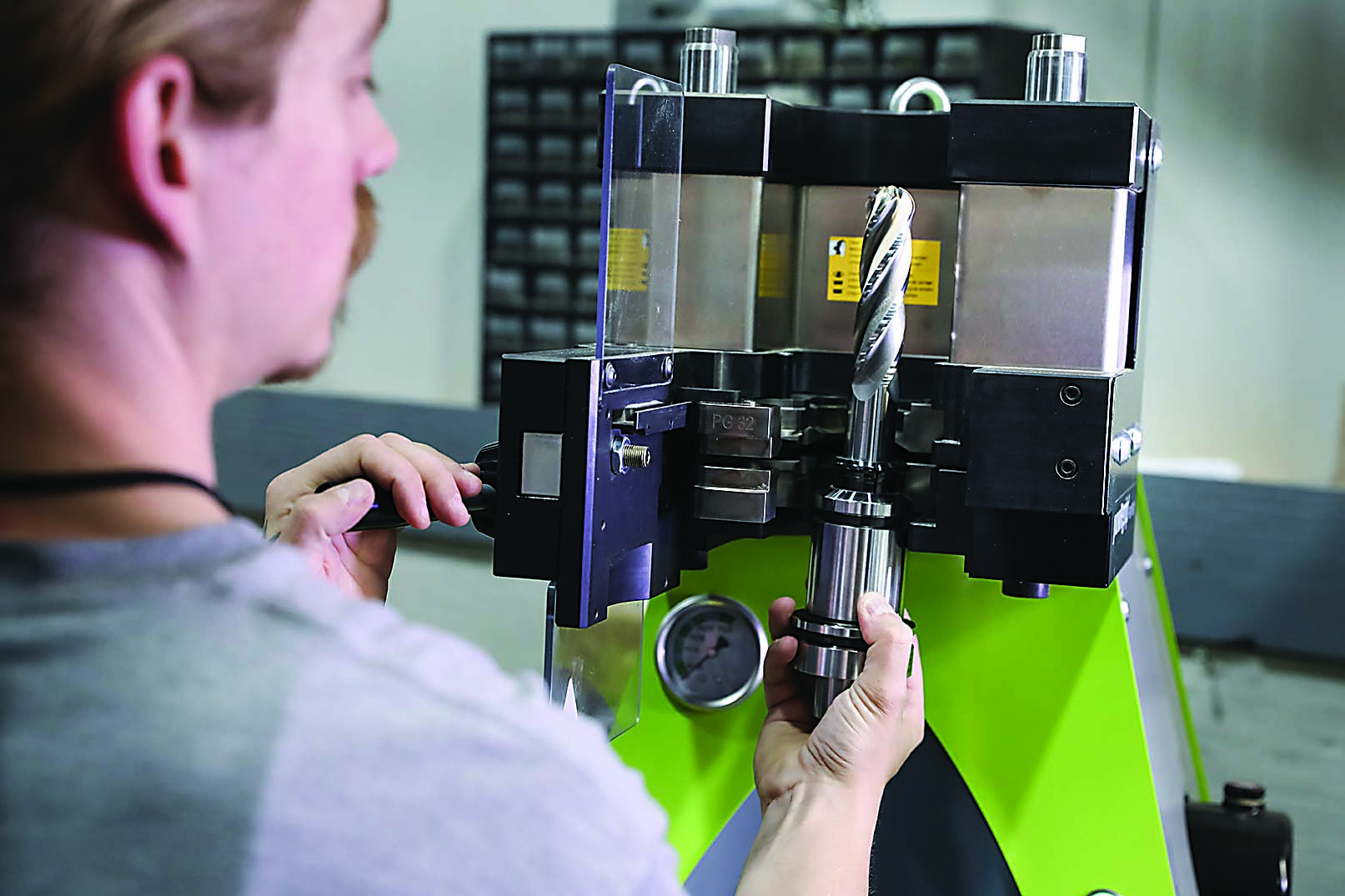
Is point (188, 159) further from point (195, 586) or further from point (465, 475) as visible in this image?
point (465, 475)

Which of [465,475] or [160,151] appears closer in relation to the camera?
[160,151]

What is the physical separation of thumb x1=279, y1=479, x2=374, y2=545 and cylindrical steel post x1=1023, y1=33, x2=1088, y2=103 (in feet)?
1.60

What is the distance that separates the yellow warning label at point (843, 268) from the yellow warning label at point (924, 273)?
0.04 meters

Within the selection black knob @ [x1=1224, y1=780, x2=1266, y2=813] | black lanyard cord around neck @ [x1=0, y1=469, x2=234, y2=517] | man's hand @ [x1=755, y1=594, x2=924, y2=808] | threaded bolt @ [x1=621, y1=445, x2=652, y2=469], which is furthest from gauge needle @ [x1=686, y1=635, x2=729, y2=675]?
black lanyard cord around neck @ [x1=0, y1=469, x2=234, y2=517]

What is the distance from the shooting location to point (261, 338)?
0.47 metres

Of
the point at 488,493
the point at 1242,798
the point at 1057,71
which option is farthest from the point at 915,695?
the point at 1242,798

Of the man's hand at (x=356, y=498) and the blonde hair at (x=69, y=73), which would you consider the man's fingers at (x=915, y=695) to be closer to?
the man's hand at (x=356, y=498)

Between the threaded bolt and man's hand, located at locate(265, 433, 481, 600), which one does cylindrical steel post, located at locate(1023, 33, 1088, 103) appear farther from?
man's hand, located at locate(265, 433, 481, 600)

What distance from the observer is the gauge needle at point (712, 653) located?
1.00 meters

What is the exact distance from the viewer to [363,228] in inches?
20.7

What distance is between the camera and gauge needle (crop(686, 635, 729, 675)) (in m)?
1.00

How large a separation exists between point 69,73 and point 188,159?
0.14 feet

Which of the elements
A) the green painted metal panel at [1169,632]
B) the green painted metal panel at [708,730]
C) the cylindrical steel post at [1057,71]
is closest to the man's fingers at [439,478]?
the green painted metal panel at [708,730]

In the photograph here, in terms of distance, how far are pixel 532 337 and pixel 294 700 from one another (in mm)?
3594
